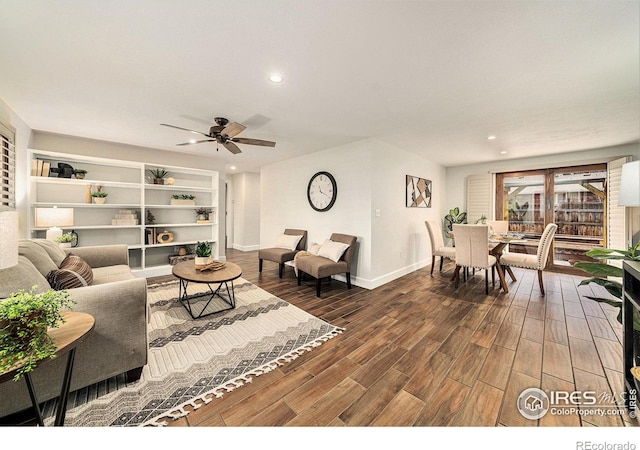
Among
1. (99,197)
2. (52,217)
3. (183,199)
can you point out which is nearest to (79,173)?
(99,197)

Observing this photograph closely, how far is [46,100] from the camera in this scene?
259 centimetres

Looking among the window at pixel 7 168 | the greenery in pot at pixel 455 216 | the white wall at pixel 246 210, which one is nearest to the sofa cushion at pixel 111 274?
the window at pixel 7 168

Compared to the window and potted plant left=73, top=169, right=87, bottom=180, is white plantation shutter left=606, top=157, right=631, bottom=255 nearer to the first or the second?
the window

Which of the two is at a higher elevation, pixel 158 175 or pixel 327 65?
pixel 327 65

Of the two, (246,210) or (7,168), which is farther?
(246,210)

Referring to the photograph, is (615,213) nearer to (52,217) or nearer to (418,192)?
(418,192)

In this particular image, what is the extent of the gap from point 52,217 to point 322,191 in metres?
3.88

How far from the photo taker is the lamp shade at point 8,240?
118 centimetres

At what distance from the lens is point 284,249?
4.61 m

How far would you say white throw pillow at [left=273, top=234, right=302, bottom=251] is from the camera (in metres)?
4.62
